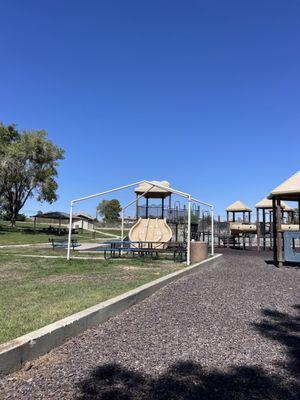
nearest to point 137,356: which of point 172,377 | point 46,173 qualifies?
point 172,377

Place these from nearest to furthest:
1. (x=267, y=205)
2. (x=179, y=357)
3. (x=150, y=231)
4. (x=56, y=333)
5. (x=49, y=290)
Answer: (x=179, y=357), (x=56, y=333), (x=49, y=290), (x=150, y=231), (x=267, y=205)

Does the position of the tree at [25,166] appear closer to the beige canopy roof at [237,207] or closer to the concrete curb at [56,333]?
the beige canopy roof at [237,207]

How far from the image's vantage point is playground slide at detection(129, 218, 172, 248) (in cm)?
1969

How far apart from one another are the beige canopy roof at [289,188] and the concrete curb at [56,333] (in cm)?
811

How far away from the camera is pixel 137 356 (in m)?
4.07

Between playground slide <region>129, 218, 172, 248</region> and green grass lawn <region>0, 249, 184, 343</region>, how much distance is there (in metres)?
8.34

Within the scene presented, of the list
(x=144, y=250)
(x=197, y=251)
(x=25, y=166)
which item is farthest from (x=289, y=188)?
(x=25, y=166)

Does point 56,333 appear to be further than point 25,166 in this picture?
No

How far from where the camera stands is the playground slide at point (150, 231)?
19.7 meters

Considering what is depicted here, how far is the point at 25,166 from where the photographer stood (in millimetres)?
42250

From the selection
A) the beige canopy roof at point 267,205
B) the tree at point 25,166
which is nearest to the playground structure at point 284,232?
the beige canopy roof at point 267,205

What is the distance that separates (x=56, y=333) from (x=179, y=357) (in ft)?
4.45

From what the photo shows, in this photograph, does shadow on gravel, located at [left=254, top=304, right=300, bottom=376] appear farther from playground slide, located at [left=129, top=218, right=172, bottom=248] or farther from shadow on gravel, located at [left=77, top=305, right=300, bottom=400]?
playground slide, located at [left=129, top=218, right=172, bottom=248]

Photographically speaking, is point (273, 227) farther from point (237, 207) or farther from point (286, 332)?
point (237, 207)
